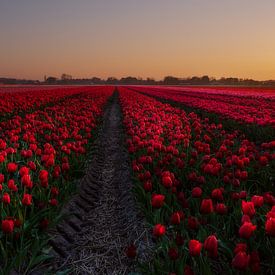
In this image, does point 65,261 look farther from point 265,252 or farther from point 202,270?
point 265,252

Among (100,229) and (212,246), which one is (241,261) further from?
(100,229)

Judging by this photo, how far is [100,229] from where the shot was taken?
16.9 ft

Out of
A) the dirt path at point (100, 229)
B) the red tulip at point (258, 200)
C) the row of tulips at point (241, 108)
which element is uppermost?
the red tulip at point (258, 200)

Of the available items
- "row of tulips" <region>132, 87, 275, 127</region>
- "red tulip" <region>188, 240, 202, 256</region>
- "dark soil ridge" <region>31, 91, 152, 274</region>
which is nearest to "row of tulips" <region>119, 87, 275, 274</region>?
"red tulip" <region>188, 240, 202, 256</region>

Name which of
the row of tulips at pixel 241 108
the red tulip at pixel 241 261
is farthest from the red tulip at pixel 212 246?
the row of tulips at pixel 241 108

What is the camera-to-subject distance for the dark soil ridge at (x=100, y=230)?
4121mm

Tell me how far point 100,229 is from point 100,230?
4 cm

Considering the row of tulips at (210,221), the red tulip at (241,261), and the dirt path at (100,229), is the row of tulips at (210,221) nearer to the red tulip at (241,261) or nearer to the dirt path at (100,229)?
the red tulip at (241,261)

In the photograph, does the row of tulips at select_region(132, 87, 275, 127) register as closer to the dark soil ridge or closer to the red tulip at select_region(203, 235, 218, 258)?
the dark soil ridge

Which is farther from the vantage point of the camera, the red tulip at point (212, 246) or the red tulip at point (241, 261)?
the red tulip at point (212, 246)

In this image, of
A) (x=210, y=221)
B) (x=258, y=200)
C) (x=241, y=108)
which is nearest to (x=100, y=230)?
(x=210, y=221)

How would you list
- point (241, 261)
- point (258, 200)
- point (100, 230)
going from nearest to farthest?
point (241, 261) → point (258, 200) → point (100, 230)

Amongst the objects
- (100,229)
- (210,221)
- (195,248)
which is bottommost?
(100,229)

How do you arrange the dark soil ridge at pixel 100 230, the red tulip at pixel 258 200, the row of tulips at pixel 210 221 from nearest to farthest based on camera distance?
the row of tulips at pixel 210 221 → the red tulip at pixel 258 200 → the dark soil ridge at pixel 100 230
